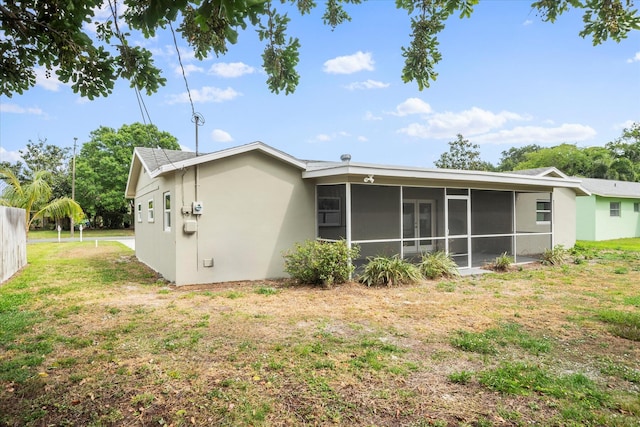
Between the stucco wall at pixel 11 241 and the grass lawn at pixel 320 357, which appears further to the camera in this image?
the stucco wall at pixel 11 241

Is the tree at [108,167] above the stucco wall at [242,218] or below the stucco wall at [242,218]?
above

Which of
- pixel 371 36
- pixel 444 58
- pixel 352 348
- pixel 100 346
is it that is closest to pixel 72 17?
pixel 100 346

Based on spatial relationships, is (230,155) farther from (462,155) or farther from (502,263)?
(462,155)

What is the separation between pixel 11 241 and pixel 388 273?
953 cm

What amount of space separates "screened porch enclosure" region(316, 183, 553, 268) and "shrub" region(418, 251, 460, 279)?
0.49 meters

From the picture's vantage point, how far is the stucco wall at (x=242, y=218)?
27.1ft

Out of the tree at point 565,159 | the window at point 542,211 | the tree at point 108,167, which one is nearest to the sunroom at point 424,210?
the window at point 542,211

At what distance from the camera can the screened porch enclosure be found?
927 cm

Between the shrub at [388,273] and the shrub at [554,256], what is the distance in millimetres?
5306

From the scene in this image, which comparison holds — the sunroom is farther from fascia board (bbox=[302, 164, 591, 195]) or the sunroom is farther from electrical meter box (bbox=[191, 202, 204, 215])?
electrical meter box (bbox=[191, 202, 204, 215])

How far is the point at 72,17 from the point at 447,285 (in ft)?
25.8

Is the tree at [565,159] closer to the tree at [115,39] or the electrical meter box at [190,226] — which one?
the tree at [115,39]

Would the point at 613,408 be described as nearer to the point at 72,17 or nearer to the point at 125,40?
the point at 125,40

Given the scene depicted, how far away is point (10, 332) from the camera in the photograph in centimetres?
504
